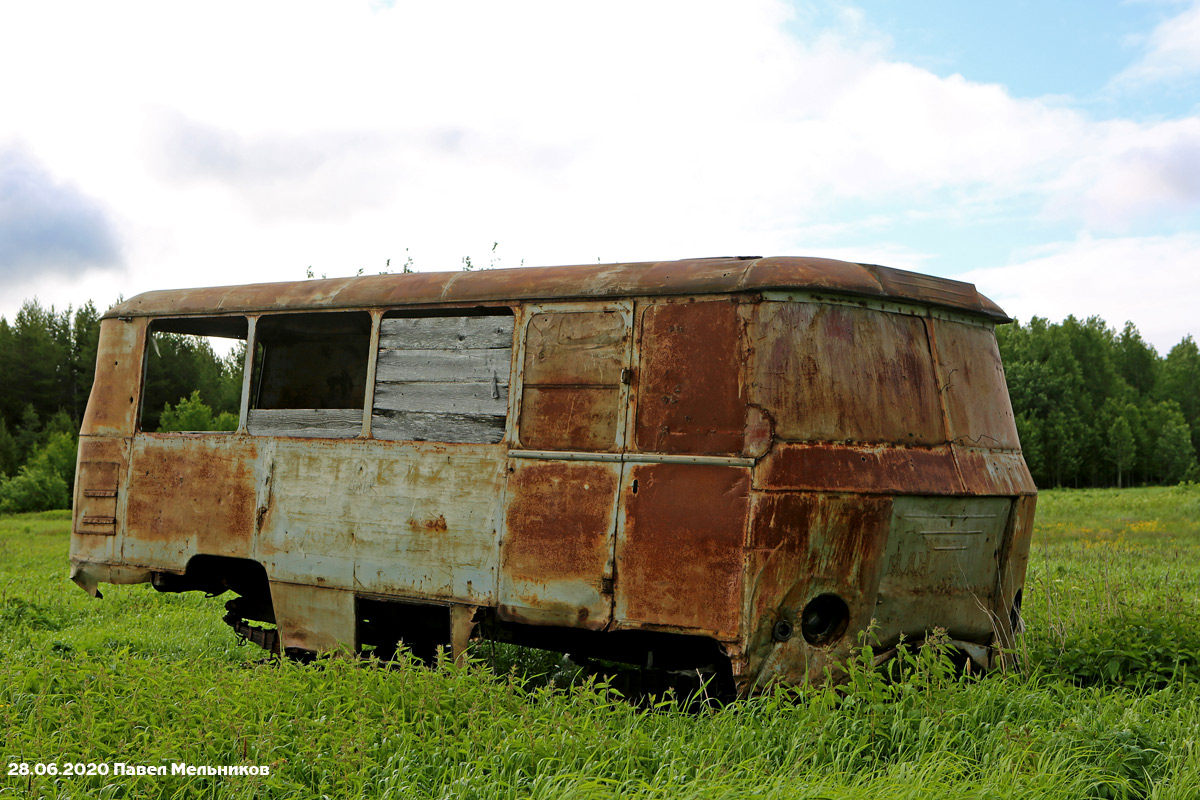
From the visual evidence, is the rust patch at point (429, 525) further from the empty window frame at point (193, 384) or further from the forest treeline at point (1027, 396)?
the forest treeline at point (1027, 396)

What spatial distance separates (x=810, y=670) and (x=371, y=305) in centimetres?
354

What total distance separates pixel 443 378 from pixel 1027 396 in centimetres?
4794

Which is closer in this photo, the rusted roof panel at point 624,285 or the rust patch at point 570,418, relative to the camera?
the rusted roof panel at point 624,285

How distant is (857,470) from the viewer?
466 centimetres

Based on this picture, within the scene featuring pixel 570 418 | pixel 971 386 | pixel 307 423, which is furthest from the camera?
pixel 307 423

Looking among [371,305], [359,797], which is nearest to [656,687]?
[359,797]

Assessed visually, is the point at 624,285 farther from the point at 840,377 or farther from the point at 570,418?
the point at 840,377

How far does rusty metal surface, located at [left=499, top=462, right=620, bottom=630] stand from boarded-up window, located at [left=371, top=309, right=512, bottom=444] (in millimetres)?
487

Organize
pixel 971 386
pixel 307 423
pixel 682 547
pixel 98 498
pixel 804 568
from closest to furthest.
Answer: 1. pixel 804 568
2. pixel 682 547
3. pixel 971 386
4. pixel 307 423
5. pixel 98 498

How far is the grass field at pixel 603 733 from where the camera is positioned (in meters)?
3.59

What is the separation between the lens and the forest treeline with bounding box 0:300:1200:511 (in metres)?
40.2

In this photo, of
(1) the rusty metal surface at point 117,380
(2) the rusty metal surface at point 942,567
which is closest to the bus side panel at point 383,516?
(1) the rusty metal surface at point 117,380

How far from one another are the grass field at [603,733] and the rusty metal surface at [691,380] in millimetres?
1316

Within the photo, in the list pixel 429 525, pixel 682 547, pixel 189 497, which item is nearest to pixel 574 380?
pixel 682 547
